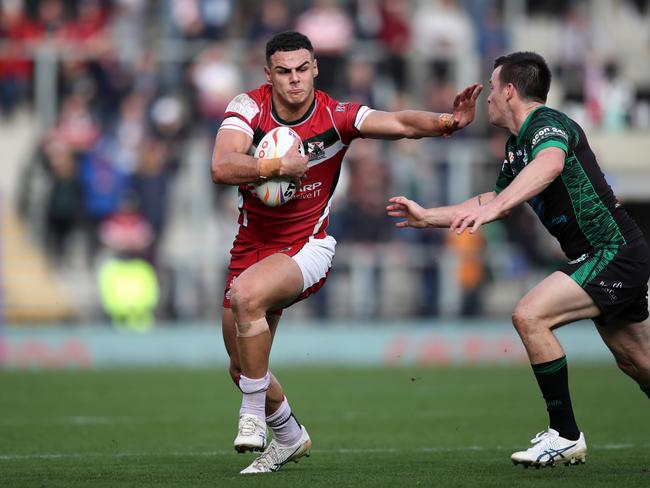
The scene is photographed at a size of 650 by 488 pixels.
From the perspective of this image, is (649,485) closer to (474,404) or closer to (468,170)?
(474,404)

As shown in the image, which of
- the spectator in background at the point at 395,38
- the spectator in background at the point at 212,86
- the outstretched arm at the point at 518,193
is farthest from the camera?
the spectator in background at the point at 395,38

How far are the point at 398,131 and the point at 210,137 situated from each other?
1260cm

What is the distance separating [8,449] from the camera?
9359mm

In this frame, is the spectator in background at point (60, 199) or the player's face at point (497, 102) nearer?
the player's face at point (497, 102)

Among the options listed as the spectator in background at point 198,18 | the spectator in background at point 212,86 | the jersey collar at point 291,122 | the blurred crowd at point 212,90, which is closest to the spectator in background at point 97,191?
the blurred crowd at point 212,90

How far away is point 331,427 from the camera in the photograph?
1140 centimetres

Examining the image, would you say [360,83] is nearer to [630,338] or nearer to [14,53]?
[14,53]

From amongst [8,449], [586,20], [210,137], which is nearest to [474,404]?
[8,449]

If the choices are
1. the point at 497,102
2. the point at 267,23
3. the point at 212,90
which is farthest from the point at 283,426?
the point at 267,23

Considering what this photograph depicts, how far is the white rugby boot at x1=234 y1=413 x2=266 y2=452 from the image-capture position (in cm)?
738

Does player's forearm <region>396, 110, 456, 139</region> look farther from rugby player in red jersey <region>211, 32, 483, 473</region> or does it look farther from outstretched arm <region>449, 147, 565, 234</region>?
outstretched arm <region>449, 147, 565, 234</region>

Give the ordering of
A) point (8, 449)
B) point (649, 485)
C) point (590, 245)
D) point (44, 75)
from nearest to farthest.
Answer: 1. point (649, 485)
2. point (590, 245)
3. point (8, 449)
4. point (44, 75)

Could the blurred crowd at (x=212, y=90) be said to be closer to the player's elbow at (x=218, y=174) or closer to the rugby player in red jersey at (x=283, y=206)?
the rugby player in red jersey at (x=283, y=206)

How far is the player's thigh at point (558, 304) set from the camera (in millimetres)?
7441
